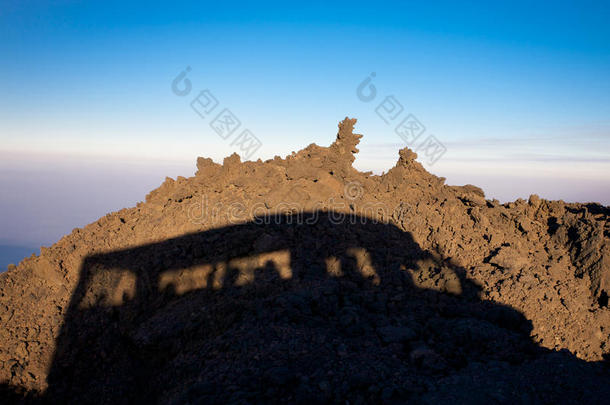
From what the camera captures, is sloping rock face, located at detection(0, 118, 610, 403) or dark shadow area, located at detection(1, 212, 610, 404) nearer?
dark shadow area, located at detection(1, 212, 610, 404)

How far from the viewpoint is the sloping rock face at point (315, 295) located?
4.21 m

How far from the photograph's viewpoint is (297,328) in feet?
16.2

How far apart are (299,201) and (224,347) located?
4.08 metres

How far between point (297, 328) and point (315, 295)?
0.86m

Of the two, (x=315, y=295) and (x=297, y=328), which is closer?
(x=297, y=328)

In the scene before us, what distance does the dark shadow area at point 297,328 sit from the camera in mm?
3963

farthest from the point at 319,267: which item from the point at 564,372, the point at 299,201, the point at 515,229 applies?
the point at 515,229

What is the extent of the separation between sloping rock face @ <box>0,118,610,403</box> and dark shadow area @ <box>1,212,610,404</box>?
3cm

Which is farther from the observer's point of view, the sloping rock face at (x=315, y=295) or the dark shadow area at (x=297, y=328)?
the sloping rock face at (x=315, y=295)

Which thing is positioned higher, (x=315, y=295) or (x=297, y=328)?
(x=315, y=295)

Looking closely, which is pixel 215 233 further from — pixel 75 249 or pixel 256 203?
pixel 75 249

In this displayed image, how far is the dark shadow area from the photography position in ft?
13.0

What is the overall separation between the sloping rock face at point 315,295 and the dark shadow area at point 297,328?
29mm

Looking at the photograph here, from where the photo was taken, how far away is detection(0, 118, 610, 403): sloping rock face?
4211mm
